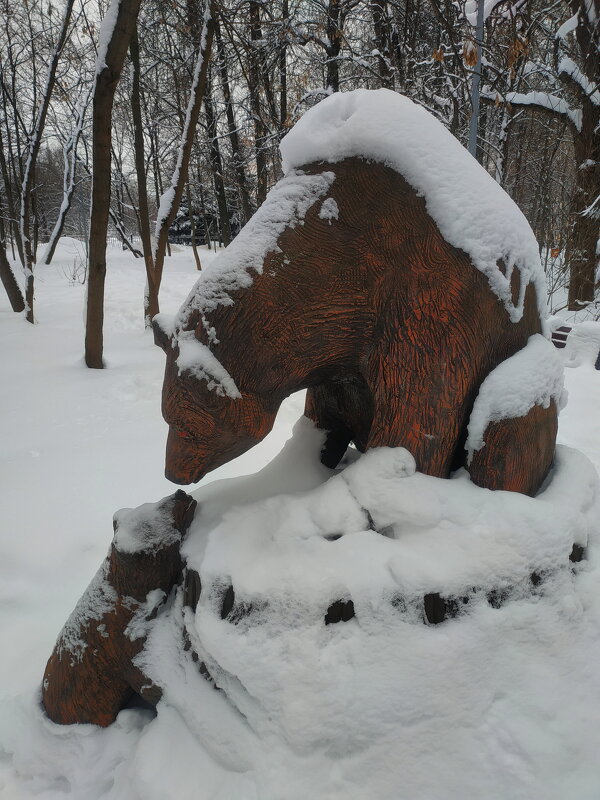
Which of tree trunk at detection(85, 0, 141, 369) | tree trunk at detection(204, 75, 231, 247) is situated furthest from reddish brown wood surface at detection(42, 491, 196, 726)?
tree trunk at detection(204, 75, 231, 247)

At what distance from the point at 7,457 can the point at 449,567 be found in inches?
118

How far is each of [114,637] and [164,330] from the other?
0.85m

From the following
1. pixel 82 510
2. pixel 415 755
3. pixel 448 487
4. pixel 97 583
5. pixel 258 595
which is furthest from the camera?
pixel 82 510

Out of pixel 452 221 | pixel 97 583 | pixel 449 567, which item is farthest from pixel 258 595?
pixel 452 221

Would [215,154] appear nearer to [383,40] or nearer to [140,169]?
[140,169]

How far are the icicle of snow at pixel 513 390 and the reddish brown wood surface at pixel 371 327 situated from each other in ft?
0.12

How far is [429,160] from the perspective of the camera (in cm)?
124

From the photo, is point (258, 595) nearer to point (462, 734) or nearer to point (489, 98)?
point (462, 734)

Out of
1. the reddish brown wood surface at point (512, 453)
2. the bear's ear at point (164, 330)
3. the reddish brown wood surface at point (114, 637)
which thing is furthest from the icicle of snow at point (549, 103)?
the reddish brown wood surface at point (114, 637)

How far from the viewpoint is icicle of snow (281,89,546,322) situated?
123 centimetres

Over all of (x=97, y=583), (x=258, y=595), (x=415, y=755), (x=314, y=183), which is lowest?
(x=415, y=755)

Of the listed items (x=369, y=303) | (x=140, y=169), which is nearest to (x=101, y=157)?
(x=140, y=169)

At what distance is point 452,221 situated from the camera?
48.2 inches

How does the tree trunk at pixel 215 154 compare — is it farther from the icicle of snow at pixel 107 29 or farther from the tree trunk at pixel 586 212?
the tree trunk at pixel 586 212
